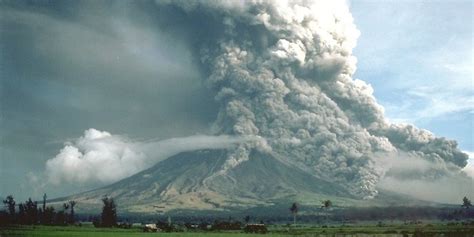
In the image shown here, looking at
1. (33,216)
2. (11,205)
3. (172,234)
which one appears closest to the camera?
(172,234)

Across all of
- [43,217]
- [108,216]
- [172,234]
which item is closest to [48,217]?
[43,217]

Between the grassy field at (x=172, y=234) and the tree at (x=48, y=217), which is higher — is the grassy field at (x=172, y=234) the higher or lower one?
the lower one

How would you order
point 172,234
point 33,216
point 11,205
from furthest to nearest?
point 11,205
point 33,216
point 172,234

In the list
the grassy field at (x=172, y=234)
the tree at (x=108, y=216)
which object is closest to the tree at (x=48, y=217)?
the tree at (x=108, y=216)

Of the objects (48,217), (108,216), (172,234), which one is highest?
(48,217)

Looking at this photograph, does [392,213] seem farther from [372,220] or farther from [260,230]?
[260,230]

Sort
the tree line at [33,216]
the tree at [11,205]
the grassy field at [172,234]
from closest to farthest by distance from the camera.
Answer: the grassy field at [172,234] < the tree line at [33,216] < the tree at [11,205]

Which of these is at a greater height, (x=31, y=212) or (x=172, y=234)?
(x=31, y=212)

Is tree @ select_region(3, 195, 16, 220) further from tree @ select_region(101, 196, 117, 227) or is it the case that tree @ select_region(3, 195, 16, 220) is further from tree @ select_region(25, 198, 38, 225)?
tree @ select_region(101, 196, 117, 227)

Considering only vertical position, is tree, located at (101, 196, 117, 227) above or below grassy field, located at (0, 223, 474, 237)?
above

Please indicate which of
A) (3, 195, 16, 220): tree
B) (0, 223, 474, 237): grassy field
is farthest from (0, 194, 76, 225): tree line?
(0, 223, 474, 237): grassy field

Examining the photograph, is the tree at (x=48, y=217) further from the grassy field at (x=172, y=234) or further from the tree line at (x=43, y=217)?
the grassy field at (x=172, y=234)

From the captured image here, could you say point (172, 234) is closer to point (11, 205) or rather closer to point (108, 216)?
point (108, 216)
